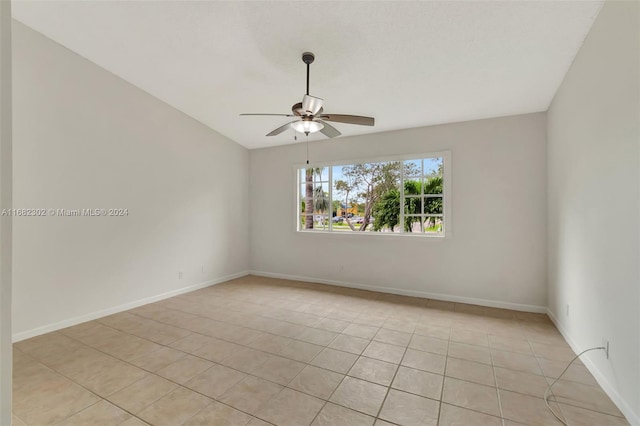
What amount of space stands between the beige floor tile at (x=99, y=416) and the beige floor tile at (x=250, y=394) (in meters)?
0.63

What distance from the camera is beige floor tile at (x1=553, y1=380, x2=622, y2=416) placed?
1.99m

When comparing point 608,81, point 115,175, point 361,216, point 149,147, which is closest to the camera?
point 608,81

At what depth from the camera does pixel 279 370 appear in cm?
246

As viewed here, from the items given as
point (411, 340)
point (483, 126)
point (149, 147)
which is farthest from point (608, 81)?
point (149, 147)

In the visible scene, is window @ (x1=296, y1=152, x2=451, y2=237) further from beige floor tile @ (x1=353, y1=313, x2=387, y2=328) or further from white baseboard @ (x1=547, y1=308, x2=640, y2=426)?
white baseboard @ (x1=547, y1=308, x2=640, y2=426)

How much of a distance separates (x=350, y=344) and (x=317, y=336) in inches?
15.4

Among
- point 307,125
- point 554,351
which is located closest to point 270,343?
point 307,125

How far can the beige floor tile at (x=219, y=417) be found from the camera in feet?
6.06

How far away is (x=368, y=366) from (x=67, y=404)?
228 cm

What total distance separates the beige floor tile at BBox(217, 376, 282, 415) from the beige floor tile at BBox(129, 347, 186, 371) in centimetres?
81

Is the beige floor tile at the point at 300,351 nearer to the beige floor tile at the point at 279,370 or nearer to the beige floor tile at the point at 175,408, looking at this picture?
the beige floor tile at the point at 279,370

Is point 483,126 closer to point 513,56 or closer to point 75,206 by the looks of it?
point 513,56

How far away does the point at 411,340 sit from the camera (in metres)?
3.04

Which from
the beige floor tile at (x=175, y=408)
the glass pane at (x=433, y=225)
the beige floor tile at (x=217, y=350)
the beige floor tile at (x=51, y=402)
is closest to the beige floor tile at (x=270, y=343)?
the beige floor tile at (x=217, y=350)
